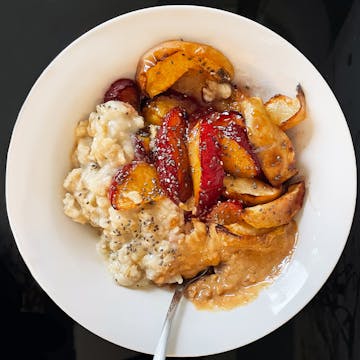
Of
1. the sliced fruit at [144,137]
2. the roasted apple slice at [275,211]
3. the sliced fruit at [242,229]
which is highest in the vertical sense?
the sliced fruit at [144,137]

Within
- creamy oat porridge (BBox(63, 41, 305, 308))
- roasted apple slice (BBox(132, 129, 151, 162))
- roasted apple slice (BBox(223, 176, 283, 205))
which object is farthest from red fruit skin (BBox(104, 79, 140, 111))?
roasted apple slice (BBox(223, 176, 283, 205))

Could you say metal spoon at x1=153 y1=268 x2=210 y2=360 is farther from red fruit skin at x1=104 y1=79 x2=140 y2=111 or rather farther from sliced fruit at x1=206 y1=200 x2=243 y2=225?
red fruit skin at x1=104 y1=79 x2=140 y2=111

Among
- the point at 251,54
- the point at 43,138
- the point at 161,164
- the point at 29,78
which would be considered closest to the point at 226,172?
the point at 161,164

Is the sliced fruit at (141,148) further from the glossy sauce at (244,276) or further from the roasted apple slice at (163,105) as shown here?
the glossy sauce at (244,276)

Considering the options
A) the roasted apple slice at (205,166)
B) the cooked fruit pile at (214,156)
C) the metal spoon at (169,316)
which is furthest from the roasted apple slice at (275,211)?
the metal spoon at (169,316)

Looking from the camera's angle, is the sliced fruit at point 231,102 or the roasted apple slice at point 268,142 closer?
the roasted apple slice at point 268,142

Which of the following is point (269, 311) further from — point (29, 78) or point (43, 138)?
point (29, 78)

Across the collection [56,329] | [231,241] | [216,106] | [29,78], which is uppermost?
[216,106]
